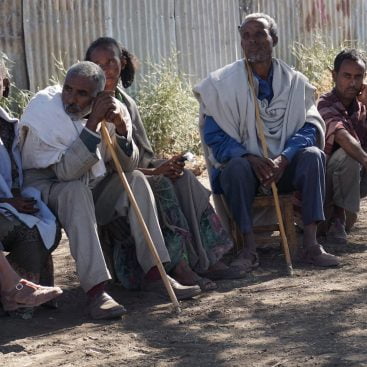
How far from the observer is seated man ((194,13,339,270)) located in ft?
21.4

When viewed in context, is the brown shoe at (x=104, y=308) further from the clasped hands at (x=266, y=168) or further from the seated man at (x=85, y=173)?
the clasped hands at (x=266, y=168)

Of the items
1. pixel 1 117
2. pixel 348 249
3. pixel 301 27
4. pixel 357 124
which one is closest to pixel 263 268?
pixel 348 249

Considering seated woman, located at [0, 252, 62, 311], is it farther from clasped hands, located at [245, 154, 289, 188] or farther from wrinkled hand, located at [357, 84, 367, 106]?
wrinkled hand, located at [357, 84, 367, 106]

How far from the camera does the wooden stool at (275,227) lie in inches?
265

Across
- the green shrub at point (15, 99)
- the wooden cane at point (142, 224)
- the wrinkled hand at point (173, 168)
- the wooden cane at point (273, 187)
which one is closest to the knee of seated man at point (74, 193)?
the wooden cane at point (142, 224)

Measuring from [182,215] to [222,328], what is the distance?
3.59ft

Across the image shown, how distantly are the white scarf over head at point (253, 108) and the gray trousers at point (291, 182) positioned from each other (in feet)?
0.65

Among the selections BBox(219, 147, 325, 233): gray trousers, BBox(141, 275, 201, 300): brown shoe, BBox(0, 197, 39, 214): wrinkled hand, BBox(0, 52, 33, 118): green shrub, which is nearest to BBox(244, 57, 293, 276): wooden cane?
BBox(219, 147, 325, 233): gray trousers

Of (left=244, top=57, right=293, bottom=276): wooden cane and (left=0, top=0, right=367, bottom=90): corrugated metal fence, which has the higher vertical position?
(left=0, top=0, right=367, bottom=90): corrugated metal fence

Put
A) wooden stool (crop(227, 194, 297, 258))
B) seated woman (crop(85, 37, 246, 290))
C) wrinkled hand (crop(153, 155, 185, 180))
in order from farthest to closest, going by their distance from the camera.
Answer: wooden stool (crop(227, 194, 297, 258))
wrinkled hand (crop(153, 155, 185, 180))
seated woman (crop(85, 37, 246, 290))

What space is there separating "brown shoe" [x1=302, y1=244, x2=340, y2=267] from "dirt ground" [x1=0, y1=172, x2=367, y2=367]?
73 millimetres

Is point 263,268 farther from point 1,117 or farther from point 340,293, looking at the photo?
point 1,117

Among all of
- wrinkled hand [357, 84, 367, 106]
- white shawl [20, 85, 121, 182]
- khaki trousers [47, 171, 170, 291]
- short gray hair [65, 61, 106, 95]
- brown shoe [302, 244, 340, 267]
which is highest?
short gray hair [65, 61, 106, 95]

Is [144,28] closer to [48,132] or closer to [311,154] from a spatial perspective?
[311,154]
